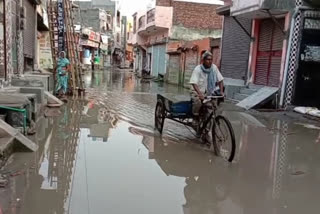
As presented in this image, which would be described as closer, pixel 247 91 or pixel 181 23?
pixel 247 91

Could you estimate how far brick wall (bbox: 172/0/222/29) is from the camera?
3284cm

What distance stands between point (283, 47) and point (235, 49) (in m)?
5.02

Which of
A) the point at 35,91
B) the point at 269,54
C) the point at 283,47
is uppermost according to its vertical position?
the point at 283,47

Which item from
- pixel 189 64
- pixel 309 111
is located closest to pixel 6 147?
pixel 309 111

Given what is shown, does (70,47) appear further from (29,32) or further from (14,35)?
(14,35)

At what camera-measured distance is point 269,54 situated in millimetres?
16047

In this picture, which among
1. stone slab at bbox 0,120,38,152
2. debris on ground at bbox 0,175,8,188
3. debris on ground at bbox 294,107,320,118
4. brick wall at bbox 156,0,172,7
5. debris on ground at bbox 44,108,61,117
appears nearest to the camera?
debris on ground at bbox 0,175,8,188

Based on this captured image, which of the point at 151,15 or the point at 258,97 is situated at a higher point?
the point at 151,15

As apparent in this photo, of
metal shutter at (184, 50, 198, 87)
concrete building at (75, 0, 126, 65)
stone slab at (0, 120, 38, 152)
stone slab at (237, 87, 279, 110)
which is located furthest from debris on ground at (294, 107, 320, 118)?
concrete building at (75, 0, 126, 65)

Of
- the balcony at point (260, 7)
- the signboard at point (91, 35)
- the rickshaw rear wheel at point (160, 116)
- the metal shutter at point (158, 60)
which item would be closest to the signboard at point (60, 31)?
the balcony at point (260, 7)

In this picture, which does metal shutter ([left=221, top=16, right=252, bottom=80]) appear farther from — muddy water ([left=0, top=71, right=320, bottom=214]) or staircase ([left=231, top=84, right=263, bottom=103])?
muddy water ([left=0, top=71, right=320, bottom=214])

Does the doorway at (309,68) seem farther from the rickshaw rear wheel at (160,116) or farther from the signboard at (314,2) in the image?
the rickshaw rear wheel at (160,116)

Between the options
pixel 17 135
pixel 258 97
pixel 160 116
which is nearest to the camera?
pixel 17 135

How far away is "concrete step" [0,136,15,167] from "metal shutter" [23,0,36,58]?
398 inches
